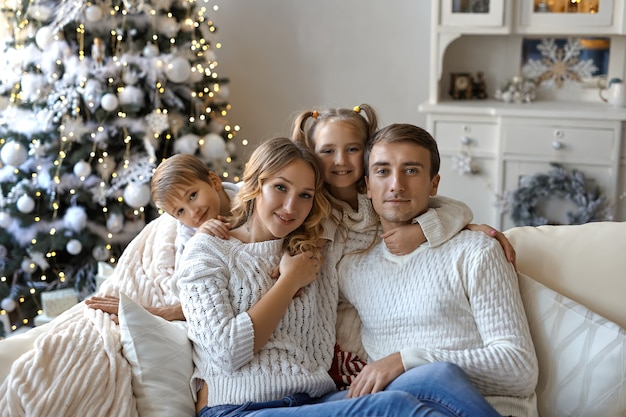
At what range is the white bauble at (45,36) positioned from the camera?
3.28 meters

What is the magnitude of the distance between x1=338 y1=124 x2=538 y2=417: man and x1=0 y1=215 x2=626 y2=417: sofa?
71 mm

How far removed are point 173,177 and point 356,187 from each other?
1.62 feet

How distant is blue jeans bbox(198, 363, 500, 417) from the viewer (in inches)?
57.4

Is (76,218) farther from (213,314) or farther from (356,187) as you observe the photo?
(213,314)

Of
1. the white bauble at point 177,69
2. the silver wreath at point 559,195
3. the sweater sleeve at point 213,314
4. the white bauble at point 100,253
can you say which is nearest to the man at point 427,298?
the sweater sleeve at point 213,314

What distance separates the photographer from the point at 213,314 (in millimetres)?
1644

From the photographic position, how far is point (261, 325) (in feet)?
5.41

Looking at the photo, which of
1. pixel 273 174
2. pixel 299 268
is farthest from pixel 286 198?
pixel 299 268

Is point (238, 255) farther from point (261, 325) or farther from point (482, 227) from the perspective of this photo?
point (482, 227)

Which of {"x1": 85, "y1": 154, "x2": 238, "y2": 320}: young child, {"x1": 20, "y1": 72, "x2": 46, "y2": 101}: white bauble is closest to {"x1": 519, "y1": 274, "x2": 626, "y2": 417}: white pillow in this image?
{"x1": 85, "y1": 154, "x2": 238, "y2": 320}: young child

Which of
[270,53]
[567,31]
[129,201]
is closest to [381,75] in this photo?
[270,53]

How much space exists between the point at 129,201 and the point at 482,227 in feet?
6.43

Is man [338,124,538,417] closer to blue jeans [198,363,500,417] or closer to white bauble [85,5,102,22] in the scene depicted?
blue jeans [198,363,500,417]

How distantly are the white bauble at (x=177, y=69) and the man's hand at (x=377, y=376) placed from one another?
2.12m
